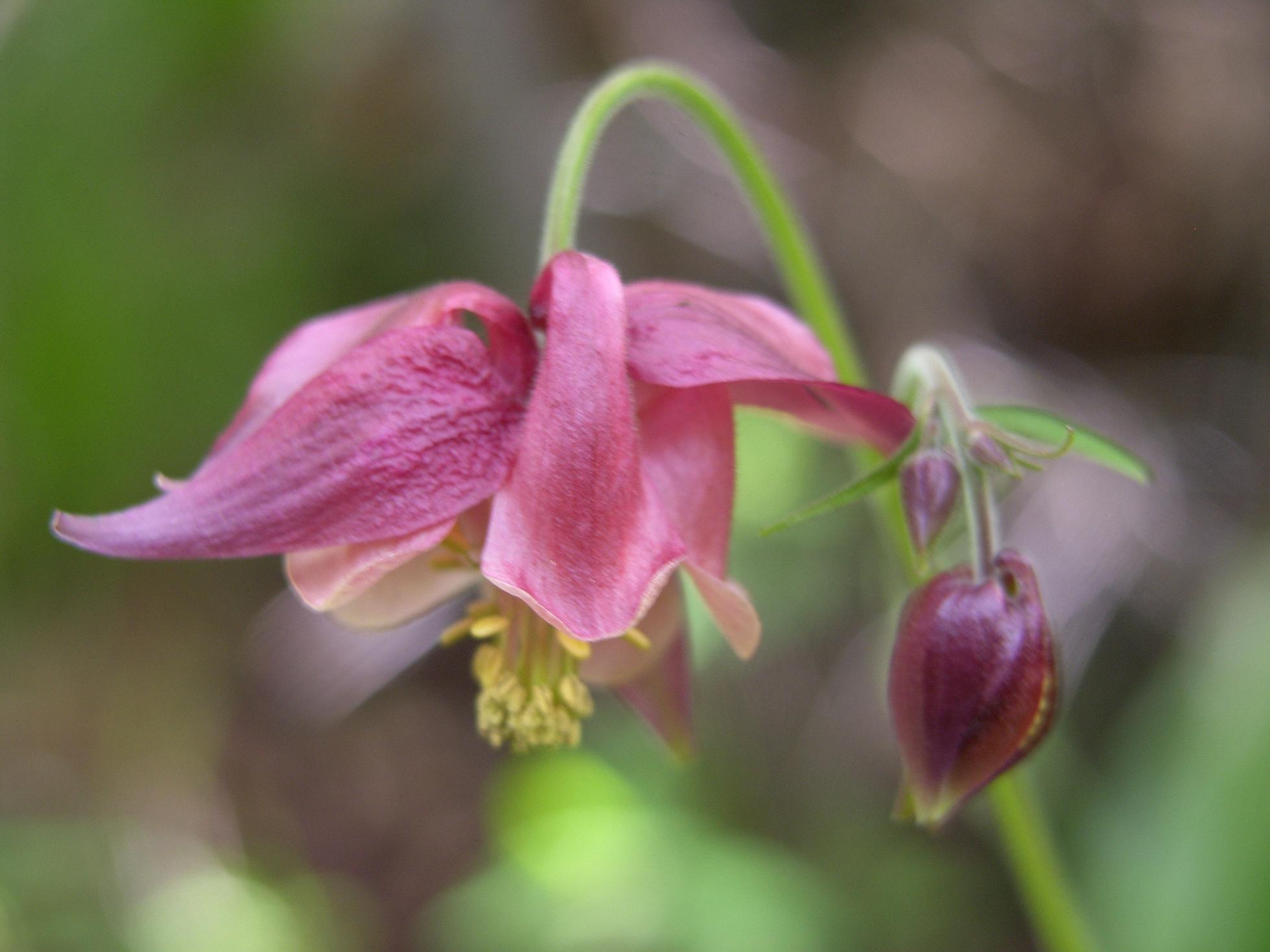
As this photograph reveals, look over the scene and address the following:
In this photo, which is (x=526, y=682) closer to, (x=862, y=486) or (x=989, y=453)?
(x=862, y=486)

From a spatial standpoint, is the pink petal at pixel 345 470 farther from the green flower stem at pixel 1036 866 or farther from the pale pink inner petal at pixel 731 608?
the green flower stem at pixel 1036 866

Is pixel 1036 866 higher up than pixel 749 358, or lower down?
lower down

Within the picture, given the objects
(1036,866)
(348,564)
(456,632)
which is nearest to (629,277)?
(1036,866)

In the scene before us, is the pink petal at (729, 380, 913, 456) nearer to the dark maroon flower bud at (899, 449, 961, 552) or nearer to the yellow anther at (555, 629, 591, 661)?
the dark maroon flower bud at (899, 449, 961, 552)

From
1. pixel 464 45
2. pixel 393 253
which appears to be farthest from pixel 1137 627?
pixel 464 45

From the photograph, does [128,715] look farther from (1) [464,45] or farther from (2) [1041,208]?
(2) [1041,208]

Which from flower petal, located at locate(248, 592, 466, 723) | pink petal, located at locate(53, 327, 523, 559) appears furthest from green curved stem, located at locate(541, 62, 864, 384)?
flower petal, located at locate(248, 592, 466, 723)

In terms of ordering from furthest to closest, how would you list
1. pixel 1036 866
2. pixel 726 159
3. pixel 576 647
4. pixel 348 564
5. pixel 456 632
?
1. pixel 1036 866
2. pixel 726 159
3. pixel 456 632
4. pixel 576 647
5. pixel 348 564
